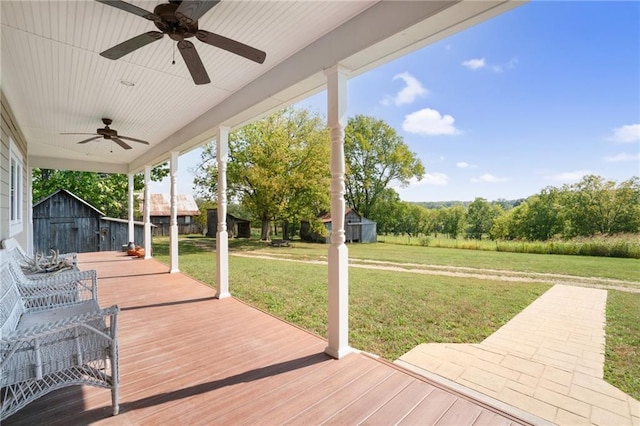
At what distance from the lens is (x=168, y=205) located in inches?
747

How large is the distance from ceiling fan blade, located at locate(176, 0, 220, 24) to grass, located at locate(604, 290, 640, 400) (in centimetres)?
455

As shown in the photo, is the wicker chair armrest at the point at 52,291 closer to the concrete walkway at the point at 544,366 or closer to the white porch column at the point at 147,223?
the concrete walkway at the point at 544,366

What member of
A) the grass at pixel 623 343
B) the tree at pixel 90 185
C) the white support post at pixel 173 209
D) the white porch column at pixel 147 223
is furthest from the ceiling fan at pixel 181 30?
the tree at pixel 90 185

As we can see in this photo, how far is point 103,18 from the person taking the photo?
227 cm

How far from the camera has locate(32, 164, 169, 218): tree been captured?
565 inches

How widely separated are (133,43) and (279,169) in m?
10.7

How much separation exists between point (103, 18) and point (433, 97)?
71.0 feet

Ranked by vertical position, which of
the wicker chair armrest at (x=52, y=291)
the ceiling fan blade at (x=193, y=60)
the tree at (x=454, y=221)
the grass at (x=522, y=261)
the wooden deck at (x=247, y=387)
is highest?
the ceiling fan blade at (x=193, y=60)

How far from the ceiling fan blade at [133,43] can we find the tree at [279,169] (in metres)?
10.3

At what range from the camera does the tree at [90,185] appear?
14.4 meters

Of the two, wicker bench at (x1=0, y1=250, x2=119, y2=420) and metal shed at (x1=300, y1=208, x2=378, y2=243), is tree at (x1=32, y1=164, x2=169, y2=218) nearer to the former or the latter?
metal shed at (x1=300, y1=208, x2=378, y2=243)

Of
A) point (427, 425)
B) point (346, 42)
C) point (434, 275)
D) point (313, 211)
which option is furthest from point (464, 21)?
point (313, 211)

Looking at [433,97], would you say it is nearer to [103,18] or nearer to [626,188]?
[626,188]

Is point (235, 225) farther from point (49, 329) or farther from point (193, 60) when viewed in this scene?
point (49, 329)
